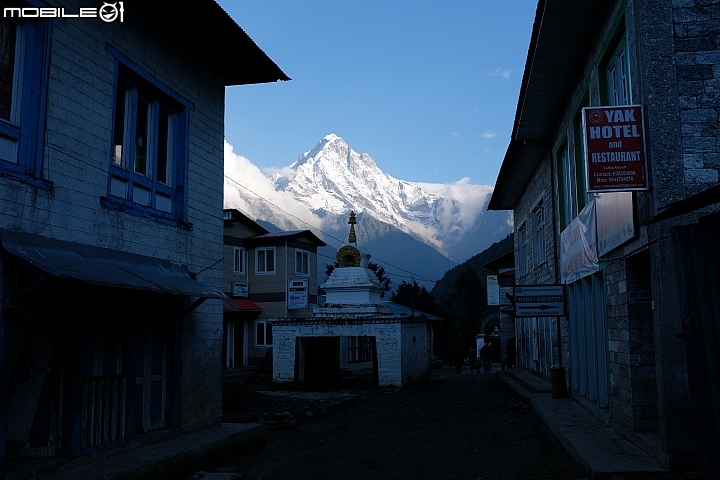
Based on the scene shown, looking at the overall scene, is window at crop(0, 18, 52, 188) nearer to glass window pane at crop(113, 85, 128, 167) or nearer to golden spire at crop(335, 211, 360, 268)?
glass window pane at crop(113, 85, 128, 167)

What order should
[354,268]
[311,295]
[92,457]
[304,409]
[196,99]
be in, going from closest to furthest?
[92,457]
[196,99]
[304,409]
[354,268]
[311,295]

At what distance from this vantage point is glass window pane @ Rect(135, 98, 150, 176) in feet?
28.0

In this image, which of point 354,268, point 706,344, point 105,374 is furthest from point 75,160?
point 354,268

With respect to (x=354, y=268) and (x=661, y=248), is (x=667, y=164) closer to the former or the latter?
(x=661, y=248)

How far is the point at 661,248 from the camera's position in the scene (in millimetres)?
6926

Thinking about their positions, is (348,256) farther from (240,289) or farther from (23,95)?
(23,95)

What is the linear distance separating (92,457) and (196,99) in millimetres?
5228

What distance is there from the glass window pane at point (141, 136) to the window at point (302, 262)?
22.6 m

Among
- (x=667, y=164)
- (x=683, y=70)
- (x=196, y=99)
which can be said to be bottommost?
(x=667, y=164)

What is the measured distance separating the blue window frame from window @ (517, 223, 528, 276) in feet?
51.5

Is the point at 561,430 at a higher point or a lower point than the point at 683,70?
lower

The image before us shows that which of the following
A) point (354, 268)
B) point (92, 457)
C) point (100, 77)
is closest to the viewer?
point (92, 457)

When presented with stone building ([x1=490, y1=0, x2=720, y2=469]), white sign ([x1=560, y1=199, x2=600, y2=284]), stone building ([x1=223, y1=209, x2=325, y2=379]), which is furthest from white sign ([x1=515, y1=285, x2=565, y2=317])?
stone building ([x1=223, y1=209, x2=325, y2=379])

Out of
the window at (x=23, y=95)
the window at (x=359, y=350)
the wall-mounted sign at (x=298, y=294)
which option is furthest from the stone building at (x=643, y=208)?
the window at (x=359, y=350)
